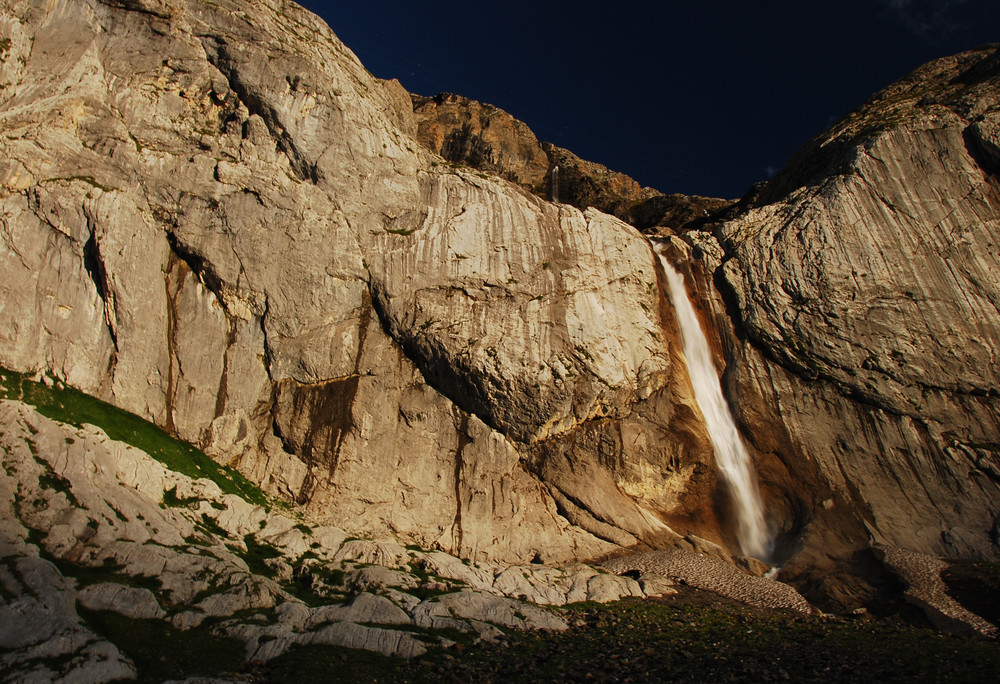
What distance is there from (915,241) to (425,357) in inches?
1059

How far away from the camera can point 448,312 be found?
1071 inches

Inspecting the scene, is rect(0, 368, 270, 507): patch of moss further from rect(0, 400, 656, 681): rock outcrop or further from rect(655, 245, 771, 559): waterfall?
rect(655, 245, 771, 559): waterfall

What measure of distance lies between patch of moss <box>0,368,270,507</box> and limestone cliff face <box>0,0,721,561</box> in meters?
0.68

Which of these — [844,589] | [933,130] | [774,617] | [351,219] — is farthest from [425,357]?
[933,130]

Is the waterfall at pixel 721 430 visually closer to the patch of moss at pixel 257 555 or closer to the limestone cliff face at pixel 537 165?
the patch of moss at pixel 257 555

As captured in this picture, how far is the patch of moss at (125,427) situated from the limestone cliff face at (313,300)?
679 mm

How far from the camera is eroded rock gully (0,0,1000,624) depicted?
898 inches

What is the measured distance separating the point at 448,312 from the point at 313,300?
6.25 meters

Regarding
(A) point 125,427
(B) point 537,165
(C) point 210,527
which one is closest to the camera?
(C) point 210,527

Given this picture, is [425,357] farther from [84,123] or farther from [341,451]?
[84,123]

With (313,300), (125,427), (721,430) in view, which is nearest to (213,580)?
(125,427)

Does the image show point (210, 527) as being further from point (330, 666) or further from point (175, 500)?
point (330, 666)

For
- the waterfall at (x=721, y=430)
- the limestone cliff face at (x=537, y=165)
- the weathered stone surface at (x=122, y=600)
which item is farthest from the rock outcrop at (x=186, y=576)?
the limestone cliff face at (x=537, y=165)

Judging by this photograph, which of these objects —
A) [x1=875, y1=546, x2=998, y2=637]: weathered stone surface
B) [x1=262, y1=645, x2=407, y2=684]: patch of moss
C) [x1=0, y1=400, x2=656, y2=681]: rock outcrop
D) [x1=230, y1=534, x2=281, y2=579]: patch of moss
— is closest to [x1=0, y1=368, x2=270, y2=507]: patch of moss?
[x1=0, y1=400, x2=656, y2=681]: rock outcrop
